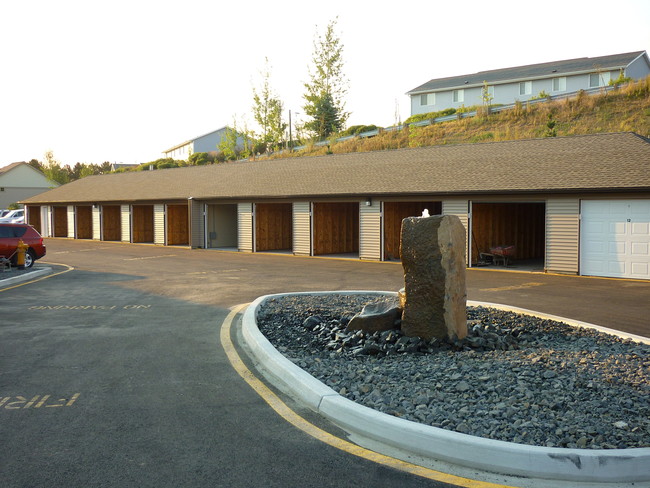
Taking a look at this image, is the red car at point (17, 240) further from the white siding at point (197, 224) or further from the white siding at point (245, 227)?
the white siding at point (197, 224)

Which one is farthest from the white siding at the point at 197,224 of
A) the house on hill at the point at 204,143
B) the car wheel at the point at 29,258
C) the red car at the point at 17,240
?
the house on hill at the point at 204,143

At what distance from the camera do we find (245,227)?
100.0 ft

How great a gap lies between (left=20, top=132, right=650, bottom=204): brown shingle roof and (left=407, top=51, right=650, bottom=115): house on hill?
1282 inches

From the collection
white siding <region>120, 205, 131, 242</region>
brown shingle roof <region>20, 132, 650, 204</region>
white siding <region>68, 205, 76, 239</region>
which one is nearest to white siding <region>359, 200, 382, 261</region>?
brown shingle roof <region>20, 132, 650, 204</region>

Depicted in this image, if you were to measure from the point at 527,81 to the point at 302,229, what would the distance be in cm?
4148

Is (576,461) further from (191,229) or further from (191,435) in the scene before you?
(191,229)

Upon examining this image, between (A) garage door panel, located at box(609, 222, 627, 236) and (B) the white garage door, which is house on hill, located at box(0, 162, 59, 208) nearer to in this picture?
(B) the white garage door

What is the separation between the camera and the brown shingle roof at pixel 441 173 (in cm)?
1947

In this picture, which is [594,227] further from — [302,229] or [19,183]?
[19,183]

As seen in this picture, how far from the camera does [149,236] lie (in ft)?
130

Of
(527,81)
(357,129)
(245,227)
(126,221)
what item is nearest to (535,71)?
(527,81)

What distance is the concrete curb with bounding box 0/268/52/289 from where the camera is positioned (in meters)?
17.0

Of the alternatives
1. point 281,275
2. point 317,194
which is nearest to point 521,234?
point 317,194

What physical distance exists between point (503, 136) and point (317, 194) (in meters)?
24.9
